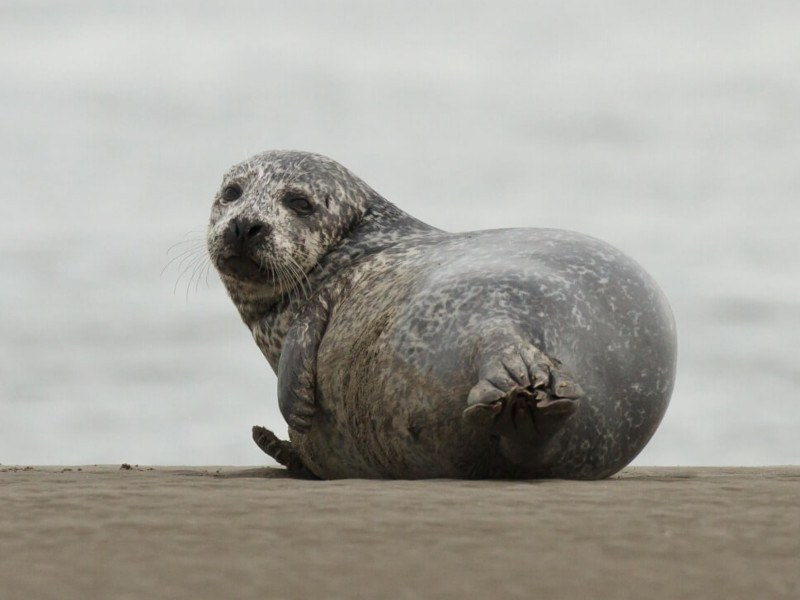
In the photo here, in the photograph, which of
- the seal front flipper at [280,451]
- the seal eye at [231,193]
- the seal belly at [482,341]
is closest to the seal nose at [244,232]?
the seal eye at [231,193]

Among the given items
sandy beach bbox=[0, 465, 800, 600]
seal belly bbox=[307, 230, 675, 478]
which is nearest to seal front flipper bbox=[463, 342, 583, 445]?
seal belly bbox=[307, 230, 675, 478]

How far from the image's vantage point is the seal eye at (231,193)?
21.6 feet

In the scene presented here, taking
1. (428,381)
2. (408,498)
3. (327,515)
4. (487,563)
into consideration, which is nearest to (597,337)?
(428,381)

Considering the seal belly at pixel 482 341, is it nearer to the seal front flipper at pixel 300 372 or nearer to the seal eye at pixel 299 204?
the seal front flipper at pixel 300 372

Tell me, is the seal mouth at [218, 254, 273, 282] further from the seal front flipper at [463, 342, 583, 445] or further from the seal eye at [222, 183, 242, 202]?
the seal front flipper at [463, 342, 583, 445]

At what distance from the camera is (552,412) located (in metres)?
4.32

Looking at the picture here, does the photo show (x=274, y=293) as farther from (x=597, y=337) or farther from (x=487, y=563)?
(x=487, y=563)

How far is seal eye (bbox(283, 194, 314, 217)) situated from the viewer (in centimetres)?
638

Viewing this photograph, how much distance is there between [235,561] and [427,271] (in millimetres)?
3126

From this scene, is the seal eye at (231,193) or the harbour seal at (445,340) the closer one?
the harbour seal at (445,340)

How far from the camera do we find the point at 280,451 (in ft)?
21.5

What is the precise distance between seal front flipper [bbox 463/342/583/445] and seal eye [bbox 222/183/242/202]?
2561mm

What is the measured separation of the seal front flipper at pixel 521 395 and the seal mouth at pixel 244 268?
205cm

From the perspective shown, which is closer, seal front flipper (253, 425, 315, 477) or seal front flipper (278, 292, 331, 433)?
seal front flipper (278, 292, 331, 433)
